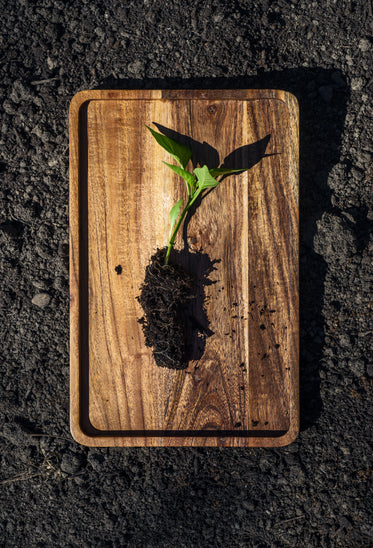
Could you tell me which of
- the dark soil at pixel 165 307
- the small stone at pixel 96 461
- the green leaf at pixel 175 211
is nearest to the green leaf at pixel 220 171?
the green leaf at pixel 175 211

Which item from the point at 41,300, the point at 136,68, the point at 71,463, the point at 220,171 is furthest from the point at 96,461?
the point at 136,68

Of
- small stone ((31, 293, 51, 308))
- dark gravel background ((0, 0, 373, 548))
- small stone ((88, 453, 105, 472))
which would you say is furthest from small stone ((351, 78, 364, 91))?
small stone ((88, 453, 105, 472))

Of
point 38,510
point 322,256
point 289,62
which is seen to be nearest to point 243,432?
point 322,256

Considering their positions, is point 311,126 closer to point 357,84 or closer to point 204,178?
point 357,84

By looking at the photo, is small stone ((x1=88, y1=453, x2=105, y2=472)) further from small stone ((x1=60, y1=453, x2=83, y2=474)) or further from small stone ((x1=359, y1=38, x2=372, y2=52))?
small stone ((x1=359, y1=38, x2=372, y2=52))

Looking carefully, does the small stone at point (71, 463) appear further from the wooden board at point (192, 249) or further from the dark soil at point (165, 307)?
the dark soil at point (165, 307)

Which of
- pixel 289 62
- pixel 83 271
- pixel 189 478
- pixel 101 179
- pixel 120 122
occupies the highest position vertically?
pixel 289 62

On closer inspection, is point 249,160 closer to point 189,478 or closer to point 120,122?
point 120,122
